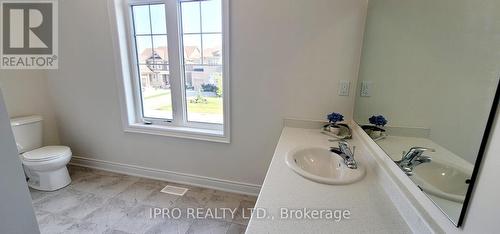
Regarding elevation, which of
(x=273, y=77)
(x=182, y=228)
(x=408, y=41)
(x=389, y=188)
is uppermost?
(x=408, y=41)

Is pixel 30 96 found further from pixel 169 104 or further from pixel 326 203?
pixel 326 203

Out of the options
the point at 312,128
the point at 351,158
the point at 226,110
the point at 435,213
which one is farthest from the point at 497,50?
the point at 226,110

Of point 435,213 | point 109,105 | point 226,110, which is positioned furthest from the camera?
point 109,105

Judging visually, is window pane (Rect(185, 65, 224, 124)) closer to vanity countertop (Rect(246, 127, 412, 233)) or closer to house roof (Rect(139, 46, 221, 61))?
house roof (Rect(139, 46, 221, 61))

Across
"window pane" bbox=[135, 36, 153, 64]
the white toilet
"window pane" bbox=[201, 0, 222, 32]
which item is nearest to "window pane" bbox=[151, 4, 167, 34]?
"window pane" bbox=[135, 36, 153, 64]

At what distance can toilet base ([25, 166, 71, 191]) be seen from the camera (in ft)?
7.14

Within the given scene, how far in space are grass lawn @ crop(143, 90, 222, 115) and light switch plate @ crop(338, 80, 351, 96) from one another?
1.07 m

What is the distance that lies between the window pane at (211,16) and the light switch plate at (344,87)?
1.13 meters

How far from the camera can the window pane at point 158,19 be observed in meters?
2.08

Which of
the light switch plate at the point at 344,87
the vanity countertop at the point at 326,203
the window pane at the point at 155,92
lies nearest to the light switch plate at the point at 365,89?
the light switch plate at the point at 344,87

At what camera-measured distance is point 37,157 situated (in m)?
2.10

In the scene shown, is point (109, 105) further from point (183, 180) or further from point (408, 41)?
point (408, 41)

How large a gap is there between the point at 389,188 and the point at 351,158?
263 millimetres

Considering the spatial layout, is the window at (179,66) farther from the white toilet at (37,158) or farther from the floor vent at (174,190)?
the white toilet at (37,158)
